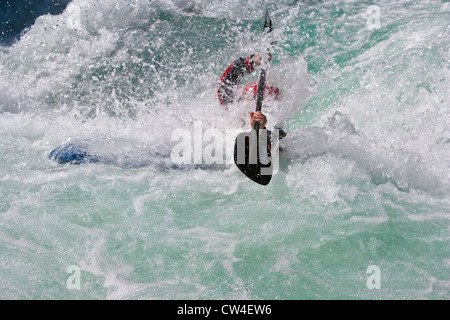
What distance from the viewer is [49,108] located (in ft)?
15.1

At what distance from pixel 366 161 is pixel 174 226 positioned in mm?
1647

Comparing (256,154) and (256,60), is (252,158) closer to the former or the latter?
(256,154)

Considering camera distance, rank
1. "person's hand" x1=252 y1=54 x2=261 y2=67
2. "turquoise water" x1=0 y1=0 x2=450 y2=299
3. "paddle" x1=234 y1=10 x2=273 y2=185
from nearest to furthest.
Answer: "turquoise water" x1=0 y1=0 x2=450 y2=299 < "paddle" x1=234 y1=10 x2=273 y2=185 < "person's hand" x1=252 y1=54 x2=261 y2=67

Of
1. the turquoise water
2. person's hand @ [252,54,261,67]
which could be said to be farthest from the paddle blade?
person's hand @ [252,54,261,67]

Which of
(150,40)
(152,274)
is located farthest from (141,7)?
(152,274)

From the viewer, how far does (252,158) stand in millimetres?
3045

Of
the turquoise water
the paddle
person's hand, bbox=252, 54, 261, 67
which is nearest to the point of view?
the turquoise water

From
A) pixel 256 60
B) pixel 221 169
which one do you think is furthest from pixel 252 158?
pixel 256 60

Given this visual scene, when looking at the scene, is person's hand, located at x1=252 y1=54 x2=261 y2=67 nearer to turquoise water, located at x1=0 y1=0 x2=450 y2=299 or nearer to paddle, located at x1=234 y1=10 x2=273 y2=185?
turquoise water, located at x1=0 y1=0 x2=450 y2=299

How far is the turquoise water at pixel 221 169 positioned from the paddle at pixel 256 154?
0.17 meters

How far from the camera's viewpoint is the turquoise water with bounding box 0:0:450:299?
251 centimetres

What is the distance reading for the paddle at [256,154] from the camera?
2.98m

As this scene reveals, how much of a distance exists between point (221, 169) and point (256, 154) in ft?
1.73

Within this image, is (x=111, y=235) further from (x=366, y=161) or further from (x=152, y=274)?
(x=366, y=161)
